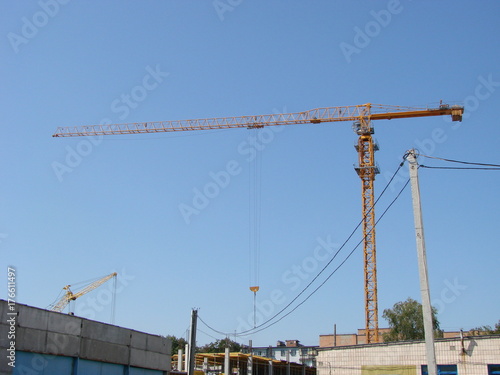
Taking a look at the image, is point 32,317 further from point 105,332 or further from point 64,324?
point 105,332

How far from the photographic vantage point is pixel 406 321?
67.5 metres

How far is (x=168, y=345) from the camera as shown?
2914 cm

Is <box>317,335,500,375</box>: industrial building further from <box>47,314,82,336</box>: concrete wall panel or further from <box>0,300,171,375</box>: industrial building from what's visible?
<box>47,314,82,336</box>: concrete wall panel

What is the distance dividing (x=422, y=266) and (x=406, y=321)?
5429 cm

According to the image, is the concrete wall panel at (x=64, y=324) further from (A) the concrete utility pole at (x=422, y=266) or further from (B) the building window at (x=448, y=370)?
(B) the building window at (x=448, y=370)

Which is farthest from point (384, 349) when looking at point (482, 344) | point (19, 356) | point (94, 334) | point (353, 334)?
point (353, 334)

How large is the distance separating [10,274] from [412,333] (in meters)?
57.8

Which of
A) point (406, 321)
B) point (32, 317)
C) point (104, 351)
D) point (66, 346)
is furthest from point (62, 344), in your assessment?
point (406, 321)

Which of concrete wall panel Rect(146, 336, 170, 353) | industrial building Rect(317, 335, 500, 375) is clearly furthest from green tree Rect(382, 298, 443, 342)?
concrete wall panel Rect(146, 336, 170, 353)

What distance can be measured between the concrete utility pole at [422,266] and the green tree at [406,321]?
53.2 m

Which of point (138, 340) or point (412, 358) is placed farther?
point (412, 358)

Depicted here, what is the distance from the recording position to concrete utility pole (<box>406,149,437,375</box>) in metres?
16.0

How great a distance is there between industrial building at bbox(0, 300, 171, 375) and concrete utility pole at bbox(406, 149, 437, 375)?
526 inches

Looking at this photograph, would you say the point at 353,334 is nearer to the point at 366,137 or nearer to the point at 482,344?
the point at 366,137
